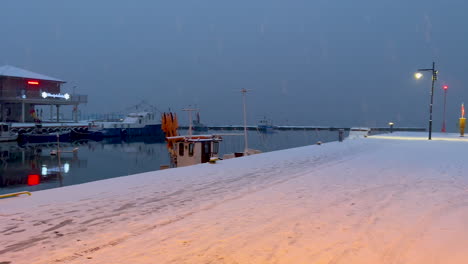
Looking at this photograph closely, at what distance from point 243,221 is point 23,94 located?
63861 millimetres

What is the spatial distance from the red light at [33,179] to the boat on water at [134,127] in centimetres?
4461

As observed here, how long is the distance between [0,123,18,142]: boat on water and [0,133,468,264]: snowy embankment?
177 feet

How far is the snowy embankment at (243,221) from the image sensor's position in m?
4.20

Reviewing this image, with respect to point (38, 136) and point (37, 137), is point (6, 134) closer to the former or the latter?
point (37, 137)

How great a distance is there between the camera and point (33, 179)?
2725 cm

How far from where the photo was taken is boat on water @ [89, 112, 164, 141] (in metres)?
75.2

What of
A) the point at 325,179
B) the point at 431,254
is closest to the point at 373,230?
the point at 431,254

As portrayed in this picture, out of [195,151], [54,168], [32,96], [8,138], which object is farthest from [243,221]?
[32,96]

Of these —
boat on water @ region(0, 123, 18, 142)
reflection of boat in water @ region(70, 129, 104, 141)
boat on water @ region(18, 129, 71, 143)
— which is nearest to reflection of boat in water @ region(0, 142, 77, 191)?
boat on water @ region(0, 123, 18, 142)

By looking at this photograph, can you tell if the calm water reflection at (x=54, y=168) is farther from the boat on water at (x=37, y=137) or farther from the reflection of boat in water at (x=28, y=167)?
the boat on water at (x=37, y=137)

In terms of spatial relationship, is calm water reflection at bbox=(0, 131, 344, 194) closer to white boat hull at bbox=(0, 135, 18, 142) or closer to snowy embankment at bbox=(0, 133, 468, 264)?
white boat hull at bbox=(0, 135, 18, 142)

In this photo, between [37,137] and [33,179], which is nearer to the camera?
[33,179]

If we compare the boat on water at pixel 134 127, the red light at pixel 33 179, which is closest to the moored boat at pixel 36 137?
the boat on water at pixel 134 127

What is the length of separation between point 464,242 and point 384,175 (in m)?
5.71
